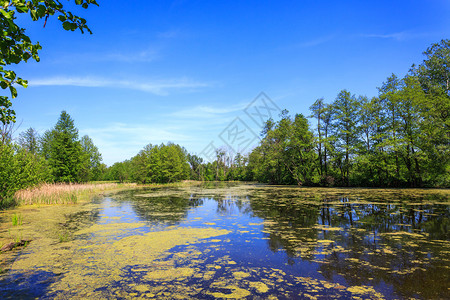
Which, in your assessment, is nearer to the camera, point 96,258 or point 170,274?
point 170,274

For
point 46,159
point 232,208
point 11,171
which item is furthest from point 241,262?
point 46,159

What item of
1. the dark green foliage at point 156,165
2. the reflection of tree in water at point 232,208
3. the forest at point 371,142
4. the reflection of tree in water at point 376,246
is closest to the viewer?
the reflection of tree in water at point 376,246

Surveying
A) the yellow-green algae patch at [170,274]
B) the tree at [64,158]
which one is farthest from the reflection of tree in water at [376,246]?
the tree at [64,158]

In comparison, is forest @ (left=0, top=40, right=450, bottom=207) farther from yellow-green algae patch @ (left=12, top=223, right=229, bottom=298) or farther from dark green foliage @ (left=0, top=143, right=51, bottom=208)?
Result: yellow-green algae patch @ (left=12, top=223, right=229, bottom=298)

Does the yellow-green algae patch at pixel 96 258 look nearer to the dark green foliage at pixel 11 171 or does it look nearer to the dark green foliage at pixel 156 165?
the dark green foliage at pixel 11 171

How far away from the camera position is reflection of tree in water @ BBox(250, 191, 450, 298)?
287 cm

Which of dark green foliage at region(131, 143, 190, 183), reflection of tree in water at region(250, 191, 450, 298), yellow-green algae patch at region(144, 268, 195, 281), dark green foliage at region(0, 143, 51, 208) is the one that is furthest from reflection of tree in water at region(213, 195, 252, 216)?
dark green foliage at region(131, 143, 190, 183)

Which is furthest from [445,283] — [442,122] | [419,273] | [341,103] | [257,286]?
[341,103]

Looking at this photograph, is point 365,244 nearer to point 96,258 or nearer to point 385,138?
point 96,258

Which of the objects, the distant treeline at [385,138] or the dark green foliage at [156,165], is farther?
the dark green foliage at [156,165]

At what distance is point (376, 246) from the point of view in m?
4.20

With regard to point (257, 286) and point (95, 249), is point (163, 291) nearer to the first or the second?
point (257, 286)

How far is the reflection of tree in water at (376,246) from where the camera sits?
2867 millimetres

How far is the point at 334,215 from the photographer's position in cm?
745
